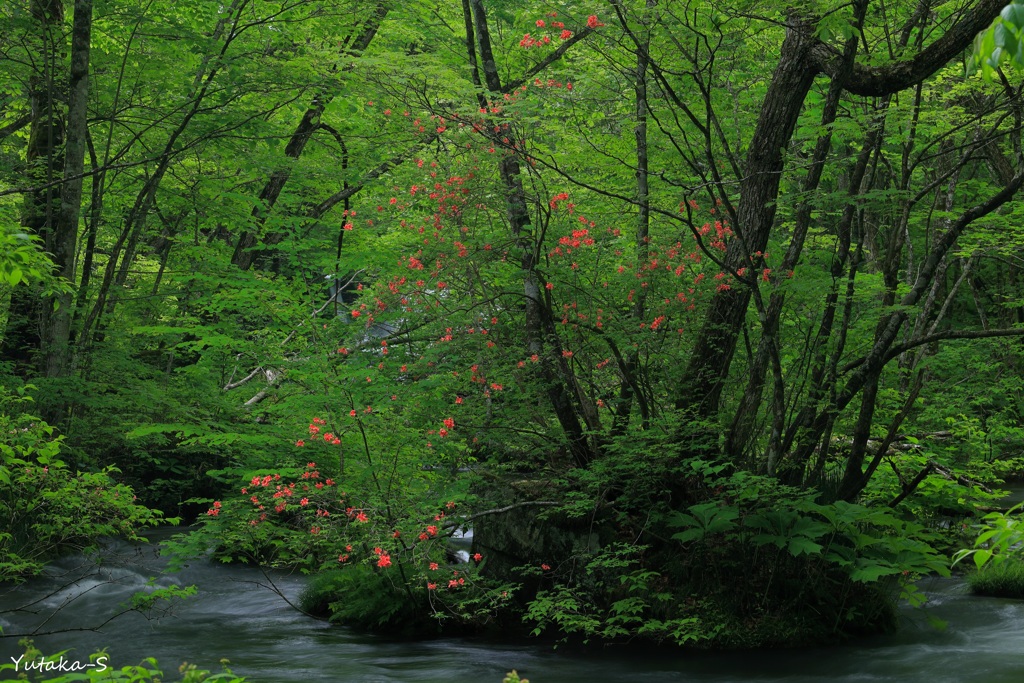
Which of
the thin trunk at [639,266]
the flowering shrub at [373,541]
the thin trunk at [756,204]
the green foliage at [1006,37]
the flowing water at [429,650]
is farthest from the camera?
the thin trunk at [639,266]

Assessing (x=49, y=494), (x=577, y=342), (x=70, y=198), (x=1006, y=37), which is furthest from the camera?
(x=70, y=198)

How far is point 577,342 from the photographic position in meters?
8.35

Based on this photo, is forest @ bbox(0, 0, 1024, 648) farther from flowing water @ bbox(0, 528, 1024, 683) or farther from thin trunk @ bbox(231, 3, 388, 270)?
thin trunk @ bbox(231, 3, 388, 270)

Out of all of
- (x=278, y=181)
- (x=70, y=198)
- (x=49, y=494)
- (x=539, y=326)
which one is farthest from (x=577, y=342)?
(x=278, y=181)

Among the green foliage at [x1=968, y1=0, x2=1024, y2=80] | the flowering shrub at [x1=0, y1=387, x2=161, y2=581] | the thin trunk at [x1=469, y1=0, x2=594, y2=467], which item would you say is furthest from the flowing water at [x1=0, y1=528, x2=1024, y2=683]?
the green foliage at [x1=968, y1=0, x2=1024, y2=80]

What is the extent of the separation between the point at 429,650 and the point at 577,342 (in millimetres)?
3160

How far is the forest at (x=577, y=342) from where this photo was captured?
693 centimetres

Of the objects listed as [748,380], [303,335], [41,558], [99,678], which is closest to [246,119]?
A: [303,335]

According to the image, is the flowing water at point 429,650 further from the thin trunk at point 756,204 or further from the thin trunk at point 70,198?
the thin trunk at point 70,198

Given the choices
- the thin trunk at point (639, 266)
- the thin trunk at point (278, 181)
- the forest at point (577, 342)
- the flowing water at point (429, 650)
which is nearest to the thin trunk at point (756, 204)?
the forest at point (577, 342)

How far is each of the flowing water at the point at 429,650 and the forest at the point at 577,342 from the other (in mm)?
300

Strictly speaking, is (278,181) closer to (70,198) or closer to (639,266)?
(70,198)

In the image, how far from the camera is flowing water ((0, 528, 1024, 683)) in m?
6.32

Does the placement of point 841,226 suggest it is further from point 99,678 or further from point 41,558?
point 41,558
